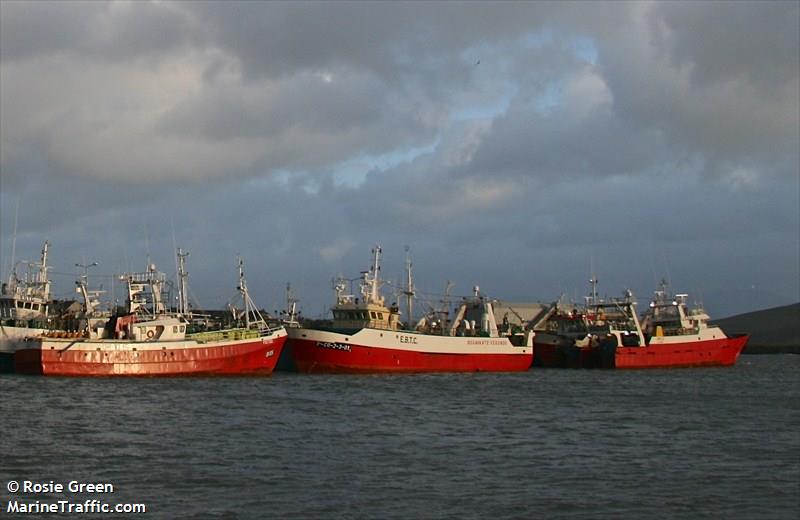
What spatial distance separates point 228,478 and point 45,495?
4667 mm

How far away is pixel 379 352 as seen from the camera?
213 feet

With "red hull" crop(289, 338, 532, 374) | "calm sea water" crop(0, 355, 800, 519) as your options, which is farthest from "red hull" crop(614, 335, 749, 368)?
"calm sea water" crop(0, 355, 800, 519)

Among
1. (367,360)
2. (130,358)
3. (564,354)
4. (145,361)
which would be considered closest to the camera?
(130,358)

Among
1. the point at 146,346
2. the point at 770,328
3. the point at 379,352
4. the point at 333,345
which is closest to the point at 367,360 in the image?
the point at 379,352

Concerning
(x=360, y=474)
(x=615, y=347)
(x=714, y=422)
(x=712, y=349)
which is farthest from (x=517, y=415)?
(x=712, y=349)

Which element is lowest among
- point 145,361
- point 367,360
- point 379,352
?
point 367,360

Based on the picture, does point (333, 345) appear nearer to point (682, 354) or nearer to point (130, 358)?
point (130, 358)

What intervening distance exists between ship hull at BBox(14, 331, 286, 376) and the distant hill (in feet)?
303

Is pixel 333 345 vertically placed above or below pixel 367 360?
above

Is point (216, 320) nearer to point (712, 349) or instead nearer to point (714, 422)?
point (712, 349)

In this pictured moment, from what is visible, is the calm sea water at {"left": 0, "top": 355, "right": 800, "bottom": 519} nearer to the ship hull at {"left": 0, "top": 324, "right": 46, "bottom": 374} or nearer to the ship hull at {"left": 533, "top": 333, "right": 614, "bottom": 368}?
the ship hull at {"left": 0, "top": 324, "right": 46, "bottom": 374}

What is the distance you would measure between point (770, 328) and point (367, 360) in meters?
125

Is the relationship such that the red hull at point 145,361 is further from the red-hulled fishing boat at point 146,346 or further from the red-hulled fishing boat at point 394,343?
the red-hulled fishing boat at point 394,343

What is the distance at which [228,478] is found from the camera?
25.3m
